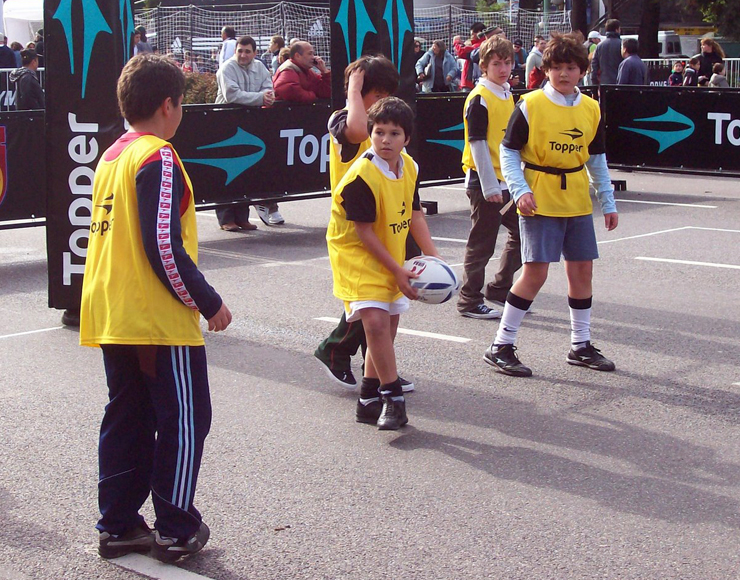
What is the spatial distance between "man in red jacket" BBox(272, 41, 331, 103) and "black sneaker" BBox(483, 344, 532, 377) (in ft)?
22.5

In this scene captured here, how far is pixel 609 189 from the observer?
6.56 m

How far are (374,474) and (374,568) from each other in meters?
0.96

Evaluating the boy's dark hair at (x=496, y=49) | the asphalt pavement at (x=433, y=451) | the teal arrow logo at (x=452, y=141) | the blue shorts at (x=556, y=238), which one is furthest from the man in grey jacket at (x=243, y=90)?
the blue shorts at (x=556, y=238)

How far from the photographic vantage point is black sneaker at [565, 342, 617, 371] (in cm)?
649

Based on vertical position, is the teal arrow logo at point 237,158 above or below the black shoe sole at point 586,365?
above

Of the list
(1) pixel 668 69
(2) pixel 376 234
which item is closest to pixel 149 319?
(2) pixel 376 234

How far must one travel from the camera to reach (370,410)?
18.1 feet

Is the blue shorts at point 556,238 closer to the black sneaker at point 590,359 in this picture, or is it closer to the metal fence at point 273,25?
the black sneaker at point 590,359

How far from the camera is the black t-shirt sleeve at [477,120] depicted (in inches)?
293

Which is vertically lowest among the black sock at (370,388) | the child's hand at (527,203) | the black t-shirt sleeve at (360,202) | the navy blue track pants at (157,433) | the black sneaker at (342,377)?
the black sneaker at (342,377)

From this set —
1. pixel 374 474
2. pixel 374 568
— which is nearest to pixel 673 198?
pixel 374 474

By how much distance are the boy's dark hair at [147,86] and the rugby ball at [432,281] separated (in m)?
1.76

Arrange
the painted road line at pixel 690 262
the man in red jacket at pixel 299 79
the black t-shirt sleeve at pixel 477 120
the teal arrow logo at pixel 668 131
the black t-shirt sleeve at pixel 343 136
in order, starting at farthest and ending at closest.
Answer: the teal arrow logo at pixel 668 131, the man in red jacket at pixel 299 79, the painted road line at pixel 690 262, the black t-shirt sleeve at pixel 477 120, the black t-shirt sleeve at pixel 343 136

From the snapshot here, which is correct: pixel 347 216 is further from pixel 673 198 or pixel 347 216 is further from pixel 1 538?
pixel 673 198
